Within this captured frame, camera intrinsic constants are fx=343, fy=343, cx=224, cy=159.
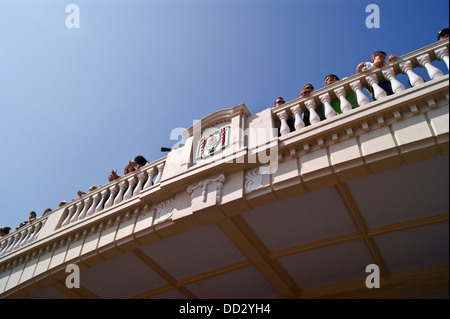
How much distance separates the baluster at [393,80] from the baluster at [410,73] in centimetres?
14

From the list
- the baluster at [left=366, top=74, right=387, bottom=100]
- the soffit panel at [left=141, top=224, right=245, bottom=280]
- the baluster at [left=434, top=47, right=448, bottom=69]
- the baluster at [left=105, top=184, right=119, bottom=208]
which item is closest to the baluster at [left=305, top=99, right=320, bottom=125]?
the baluster at [left=366, top=74, right=387, bottom=100]

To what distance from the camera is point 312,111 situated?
583 centimetres

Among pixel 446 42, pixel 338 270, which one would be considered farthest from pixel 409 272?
pixel 446 42

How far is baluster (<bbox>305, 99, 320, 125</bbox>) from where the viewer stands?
561 centimetres

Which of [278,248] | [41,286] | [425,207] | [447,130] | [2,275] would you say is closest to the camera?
[447,130]

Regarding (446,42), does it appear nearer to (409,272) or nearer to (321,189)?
(321,189)

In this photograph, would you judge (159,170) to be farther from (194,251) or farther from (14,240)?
(14,240)

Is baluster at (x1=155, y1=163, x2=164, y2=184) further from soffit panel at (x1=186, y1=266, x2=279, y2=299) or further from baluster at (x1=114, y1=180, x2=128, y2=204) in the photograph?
soffit panel at (x1=186, y1=266, x2=279, y2=299)

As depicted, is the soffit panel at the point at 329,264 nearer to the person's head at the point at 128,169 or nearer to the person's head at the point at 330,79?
the person's head at the point at 330,79

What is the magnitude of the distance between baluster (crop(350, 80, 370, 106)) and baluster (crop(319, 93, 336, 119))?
412mm

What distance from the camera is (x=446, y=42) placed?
525cm

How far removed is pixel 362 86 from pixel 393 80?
0.59 m

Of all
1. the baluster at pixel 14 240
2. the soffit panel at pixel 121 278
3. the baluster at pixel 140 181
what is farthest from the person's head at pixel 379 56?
the baluster at pixel 14 240
